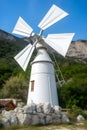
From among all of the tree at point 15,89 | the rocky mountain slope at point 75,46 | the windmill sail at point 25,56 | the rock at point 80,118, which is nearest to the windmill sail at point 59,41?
the windmill sail at point 25,56

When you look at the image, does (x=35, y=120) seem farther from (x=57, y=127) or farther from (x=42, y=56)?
(x=42, y=56)

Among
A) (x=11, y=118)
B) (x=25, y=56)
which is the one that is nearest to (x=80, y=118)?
(x=11, y=118)

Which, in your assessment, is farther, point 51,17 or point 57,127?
point 51,17

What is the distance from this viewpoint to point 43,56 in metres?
25.1

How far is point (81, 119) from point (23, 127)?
5272mm

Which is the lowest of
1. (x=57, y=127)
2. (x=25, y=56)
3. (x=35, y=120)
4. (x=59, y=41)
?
(x=57, y=127)

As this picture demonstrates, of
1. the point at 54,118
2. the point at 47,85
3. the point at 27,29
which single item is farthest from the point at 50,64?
the point at 54,118

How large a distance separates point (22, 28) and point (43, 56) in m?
4.29

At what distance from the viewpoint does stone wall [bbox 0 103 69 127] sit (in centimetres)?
1838

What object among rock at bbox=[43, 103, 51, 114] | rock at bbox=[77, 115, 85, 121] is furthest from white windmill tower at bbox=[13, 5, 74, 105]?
rock at bbox=[43, 103, 51, 114]

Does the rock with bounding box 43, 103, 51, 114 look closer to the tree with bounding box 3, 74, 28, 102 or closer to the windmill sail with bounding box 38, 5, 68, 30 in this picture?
the windmill sail with bounding box 38, 5, 68, 30

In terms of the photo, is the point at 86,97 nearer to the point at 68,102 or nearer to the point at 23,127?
the point at 68,102

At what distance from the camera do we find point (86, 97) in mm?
28453

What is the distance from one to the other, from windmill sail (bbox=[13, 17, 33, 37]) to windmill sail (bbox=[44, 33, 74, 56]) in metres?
1.98
